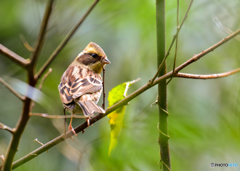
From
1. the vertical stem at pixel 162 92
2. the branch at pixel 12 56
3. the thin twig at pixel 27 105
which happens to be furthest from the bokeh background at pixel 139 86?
the branch at pixel 12 56

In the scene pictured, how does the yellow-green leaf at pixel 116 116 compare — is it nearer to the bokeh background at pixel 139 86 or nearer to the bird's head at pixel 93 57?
the bokeh background at pixel 139 86

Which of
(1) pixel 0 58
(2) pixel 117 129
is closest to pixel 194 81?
(2) pixel 117 129

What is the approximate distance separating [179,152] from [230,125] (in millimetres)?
816

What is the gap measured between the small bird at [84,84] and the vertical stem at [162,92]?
2.40 ft

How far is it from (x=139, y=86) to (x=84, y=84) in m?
1.04

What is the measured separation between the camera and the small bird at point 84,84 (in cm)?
356

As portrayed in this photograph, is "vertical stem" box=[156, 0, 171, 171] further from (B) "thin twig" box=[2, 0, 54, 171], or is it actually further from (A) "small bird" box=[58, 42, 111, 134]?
(B) "thin twig" box=[2, 0, 54, 171]

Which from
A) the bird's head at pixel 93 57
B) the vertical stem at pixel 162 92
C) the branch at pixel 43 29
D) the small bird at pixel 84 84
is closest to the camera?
the branch at pixel 43 29

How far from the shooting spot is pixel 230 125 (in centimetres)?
334

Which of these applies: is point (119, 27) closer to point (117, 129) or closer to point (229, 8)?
point (229, 8)

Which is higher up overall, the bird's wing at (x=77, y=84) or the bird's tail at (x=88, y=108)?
the bird's wing at (x=77, y=84)

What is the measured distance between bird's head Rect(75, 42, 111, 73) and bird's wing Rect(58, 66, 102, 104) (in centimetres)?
14

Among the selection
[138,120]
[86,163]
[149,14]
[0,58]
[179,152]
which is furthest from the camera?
[0,58]

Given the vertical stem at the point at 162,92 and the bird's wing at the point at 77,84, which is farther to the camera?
the bird's wing at the point at 77,84
